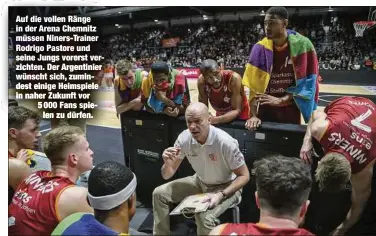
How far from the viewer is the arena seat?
5.40 ft

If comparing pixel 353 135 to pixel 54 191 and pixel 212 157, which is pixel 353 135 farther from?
pixel 54 191

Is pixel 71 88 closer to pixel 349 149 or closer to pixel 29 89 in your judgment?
pixel 29 89

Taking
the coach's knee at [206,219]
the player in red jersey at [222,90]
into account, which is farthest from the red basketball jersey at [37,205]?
the player in red jersey at [222,90]

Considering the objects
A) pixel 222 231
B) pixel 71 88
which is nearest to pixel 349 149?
pixel 222 231

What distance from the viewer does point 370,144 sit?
143 cm

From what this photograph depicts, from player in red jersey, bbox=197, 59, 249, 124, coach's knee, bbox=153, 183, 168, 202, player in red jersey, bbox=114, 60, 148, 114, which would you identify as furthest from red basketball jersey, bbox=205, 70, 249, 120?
coach's knee, bbox=153, 183, 168, 202

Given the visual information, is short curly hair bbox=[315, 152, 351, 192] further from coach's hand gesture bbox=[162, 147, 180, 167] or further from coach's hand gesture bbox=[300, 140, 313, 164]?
coach's hand gesture bbox=[162, 147, 180, 167]

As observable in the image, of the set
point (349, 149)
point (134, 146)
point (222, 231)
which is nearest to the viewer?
point (222, 231)

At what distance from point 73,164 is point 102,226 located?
1.63 feet

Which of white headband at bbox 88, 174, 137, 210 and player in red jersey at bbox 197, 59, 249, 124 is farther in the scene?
player in red jersey at bbox 197, 59, 249, 124

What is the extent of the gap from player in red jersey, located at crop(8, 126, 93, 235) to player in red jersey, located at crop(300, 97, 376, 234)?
0.95 metres

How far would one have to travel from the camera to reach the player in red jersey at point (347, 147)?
1.30m

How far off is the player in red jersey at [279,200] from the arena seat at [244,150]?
70 centimetres

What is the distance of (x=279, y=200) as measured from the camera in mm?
908
